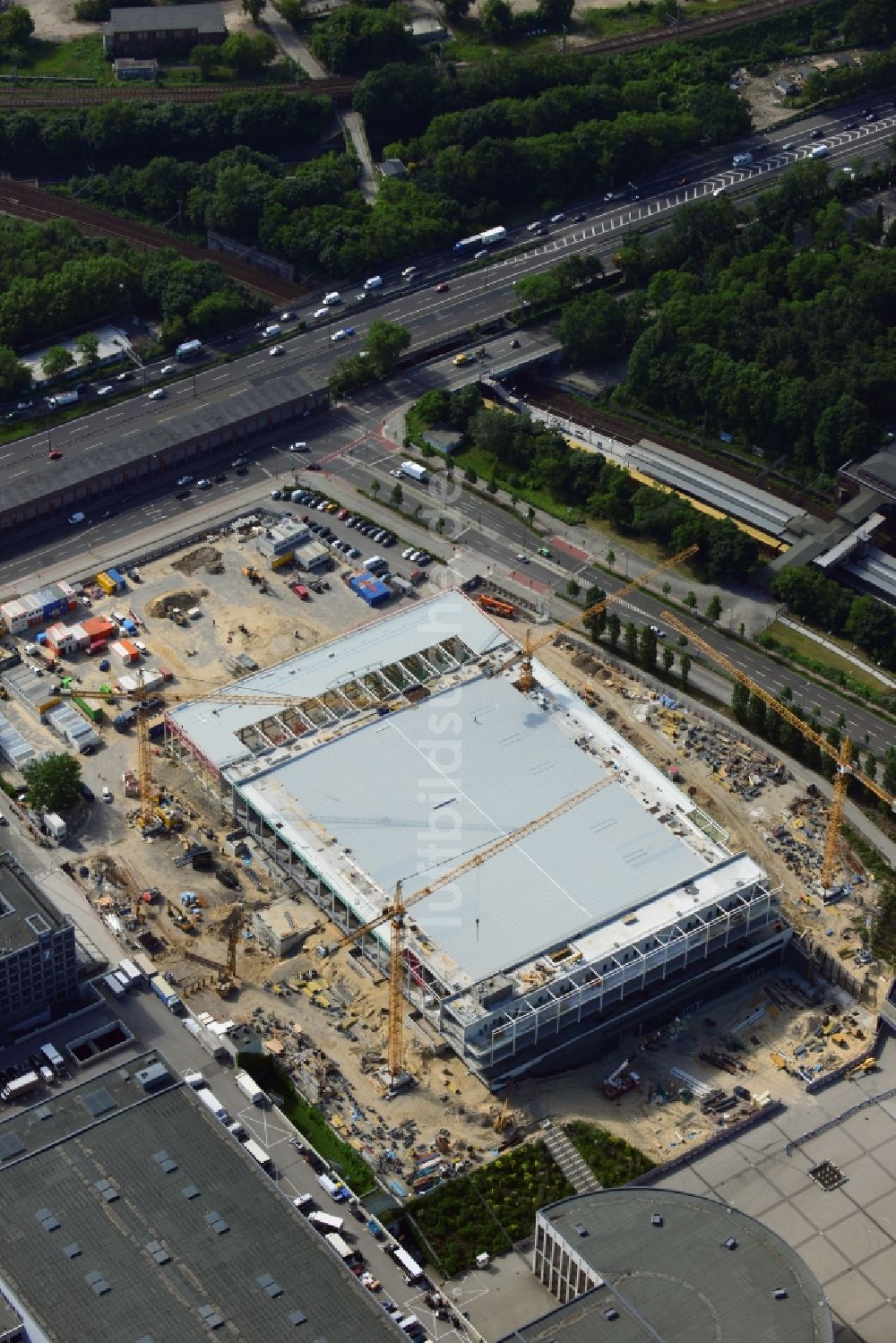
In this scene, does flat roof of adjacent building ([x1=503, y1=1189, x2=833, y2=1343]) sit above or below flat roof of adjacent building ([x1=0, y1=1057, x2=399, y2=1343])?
below

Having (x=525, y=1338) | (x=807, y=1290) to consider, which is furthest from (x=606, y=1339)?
(x=807, y=1290)

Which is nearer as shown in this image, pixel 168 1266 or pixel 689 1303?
pixel 168 1266

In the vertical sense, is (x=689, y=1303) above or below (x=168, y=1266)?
below

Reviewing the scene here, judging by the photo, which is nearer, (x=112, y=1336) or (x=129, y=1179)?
(x=112, y=1336)

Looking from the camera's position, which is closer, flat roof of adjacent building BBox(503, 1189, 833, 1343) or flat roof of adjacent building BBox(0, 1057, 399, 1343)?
flat roof of adjacent building BBox(0, 1057, 399, 1343)

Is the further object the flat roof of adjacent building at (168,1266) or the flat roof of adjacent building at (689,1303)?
the flat roof of adjacent building at (689,1303)

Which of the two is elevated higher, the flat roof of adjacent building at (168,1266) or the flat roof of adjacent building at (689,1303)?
the flat roof of adjacent building at (168,1266)

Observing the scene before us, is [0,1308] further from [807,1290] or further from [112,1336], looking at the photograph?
[807,1290]
